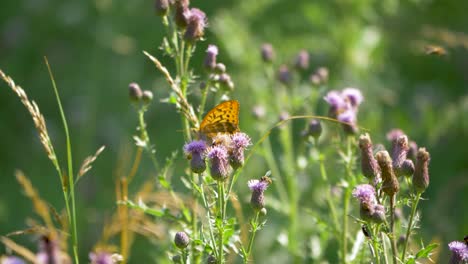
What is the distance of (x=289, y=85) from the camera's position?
10.1 ft

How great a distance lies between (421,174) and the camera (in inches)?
69.2

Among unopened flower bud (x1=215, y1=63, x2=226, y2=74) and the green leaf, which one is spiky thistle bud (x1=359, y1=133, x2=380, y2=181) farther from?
unopened flower bud (x1=215, y1=63, x2=226, y2=74)

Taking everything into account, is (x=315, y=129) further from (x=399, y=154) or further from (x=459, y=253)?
(x=459, y=253)

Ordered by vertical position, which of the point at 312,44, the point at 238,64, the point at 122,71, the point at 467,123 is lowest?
the point at 467,123

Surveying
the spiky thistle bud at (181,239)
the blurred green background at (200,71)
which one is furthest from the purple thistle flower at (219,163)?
the blurred green background at (200,71)

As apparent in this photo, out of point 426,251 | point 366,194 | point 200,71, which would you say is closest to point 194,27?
point 366,194

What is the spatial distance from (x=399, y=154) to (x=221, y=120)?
0.47 metres

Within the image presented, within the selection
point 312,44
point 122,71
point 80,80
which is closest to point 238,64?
point 312,44

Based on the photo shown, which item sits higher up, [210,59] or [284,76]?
[284,76]

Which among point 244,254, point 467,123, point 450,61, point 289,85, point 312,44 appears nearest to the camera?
point 244,254

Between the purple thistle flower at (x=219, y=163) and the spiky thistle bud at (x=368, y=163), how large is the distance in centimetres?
33

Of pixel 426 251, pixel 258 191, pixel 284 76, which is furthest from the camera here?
pixel 284 76

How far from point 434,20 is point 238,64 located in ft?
5.73

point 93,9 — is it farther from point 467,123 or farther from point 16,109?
point 467,123
